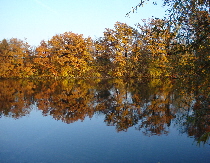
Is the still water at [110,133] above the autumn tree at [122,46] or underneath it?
underneath

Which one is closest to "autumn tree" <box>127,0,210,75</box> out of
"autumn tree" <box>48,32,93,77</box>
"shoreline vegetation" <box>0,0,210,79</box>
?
"shoreline vegetation" <box>0,0,210,79</box>

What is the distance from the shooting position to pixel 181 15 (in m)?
8.30

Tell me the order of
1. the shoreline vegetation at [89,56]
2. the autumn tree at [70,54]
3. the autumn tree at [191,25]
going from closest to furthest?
the autumn tree at [191,25] < the shoreline vegetation at [89,56] < the autumn tree at [70,54]

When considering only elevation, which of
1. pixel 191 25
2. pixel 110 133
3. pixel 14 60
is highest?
pixel 14 60

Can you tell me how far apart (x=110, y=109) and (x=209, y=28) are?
11898 millimetres

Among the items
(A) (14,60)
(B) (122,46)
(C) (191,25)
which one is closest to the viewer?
(C) (191,25)

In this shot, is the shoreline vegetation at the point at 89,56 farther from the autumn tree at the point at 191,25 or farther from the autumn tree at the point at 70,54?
the autumn tree at the point at 191,25

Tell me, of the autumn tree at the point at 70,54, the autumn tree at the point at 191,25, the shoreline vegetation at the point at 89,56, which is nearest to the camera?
the autumn tree at the point at 191,25

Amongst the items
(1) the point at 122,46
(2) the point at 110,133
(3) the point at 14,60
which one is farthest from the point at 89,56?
(2) the point at 110,133

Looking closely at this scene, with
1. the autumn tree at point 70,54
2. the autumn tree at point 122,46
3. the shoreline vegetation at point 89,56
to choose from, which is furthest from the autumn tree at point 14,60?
the autumn tree at point 122,46

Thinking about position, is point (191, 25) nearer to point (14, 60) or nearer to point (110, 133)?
point (110, 133)

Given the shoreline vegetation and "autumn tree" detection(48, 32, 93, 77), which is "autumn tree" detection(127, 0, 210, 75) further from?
"autumn tree" detection(48, 32, 93, 77)

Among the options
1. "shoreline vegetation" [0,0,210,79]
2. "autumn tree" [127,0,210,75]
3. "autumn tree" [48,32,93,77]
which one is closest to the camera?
"autumn tree" [127,0,210,75]

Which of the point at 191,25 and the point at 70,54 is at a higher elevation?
the point at 70,54
